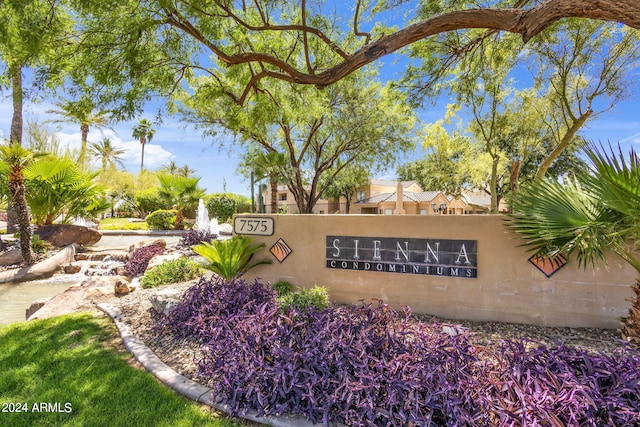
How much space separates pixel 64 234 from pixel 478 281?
1454 centimetres

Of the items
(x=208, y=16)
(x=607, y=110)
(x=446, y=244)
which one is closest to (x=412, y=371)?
(x=446, y=244)

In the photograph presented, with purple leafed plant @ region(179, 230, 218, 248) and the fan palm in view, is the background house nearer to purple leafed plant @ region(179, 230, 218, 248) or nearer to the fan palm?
purple leafed plant @ region(179, 230, 218, 248)

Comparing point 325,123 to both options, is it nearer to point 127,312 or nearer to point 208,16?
point 208,16

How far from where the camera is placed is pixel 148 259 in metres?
9.88

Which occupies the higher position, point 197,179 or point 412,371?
point 197,179

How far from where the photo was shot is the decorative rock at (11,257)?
1002 centimetres

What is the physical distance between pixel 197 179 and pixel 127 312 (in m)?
15.0

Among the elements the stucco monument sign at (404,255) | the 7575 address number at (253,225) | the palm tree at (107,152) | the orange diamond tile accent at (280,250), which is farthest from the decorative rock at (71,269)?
the palm tree at (107,152)

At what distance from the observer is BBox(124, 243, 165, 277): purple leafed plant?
9289mm

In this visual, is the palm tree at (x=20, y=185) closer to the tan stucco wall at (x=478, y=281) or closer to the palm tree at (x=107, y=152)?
the tan stucco wall at (x=478, y=281)

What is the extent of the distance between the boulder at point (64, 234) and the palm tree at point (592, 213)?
1486 cm

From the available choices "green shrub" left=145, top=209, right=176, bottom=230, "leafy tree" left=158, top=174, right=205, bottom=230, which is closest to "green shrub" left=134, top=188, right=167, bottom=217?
"green shrub" left=145, top=209, right=176, bottom=230

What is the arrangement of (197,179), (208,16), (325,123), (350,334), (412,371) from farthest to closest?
1. (197,179)
2. (325,123)
3. (208,16)
4. (350,334)
5. (412,371)

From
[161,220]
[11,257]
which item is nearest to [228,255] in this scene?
[11,257]
